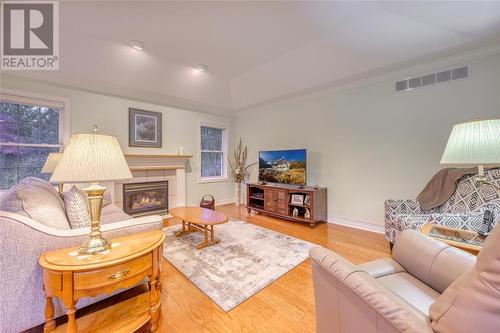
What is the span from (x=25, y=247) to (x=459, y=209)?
385 centimetres

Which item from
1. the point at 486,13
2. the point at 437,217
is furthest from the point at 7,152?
the point at 486,13

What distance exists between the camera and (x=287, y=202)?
4.01 m

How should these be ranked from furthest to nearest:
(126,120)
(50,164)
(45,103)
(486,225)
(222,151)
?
(222,151) → (126,120) → (45,103) → (50,164) → (486,225)

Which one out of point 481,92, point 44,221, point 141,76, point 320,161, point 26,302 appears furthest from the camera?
point 320,161

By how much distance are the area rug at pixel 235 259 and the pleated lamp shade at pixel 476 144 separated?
1.75m

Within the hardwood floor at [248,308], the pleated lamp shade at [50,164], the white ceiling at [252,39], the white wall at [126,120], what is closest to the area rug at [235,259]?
the hardwood floor at [248,308]

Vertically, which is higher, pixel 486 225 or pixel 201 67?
pixel 201 67

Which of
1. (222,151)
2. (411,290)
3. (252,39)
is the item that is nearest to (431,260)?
(411,290)

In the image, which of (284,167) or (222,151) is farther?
(222,151)

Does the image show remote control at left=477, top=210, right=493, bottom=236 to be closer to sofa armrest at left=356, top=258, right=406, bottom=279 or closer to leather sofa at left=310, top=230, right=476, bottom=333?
leather sofa at left=310, top=230, right=476, bottom=333

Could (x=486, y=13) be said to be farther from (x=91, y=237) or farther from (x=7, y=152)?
(x=7, y=152)

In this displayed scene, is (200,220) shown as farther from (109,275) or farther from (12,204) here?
(12,204)

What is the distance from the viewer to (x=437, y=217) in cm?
202

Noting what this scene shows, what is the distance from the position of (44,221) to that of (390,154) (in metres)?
4.09
